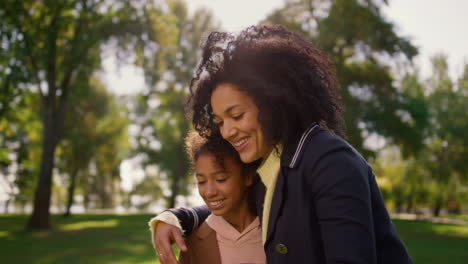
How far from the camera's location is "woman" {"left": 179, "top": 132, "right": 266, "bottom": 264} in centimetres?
283

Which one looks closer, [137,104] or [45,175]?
Result: [45,175]

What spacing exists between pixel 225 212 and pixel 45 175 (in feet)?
55.9

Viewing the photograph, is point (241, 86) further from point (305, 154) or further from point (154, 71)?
point (154, 71)

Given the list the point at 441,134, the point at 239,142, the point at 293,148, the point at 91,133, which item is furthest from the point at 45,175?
the point at 441,134

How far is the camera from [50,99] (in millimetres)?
17984

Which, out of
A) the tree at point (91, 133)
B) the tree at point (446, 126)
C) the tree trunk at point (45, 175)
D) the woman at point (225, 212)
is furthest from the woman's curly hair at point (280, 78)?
the tree at point (446, 126)

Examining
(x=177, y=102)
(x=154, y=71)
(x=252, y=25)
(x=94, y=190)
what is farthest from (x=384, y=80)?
(x=94, y=190)

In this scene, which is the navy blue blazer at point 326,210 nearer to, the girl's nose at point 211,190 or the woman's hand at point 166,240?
the woman's hand at point 166,240

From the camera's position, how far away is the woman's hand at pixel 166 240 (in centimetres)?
250

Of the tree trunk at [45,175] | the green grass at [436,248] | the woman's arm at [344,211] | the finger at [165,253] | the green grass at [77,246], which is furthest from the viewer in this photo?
the tree trunk at [45,175]

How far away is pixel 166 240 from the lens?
2.56 m

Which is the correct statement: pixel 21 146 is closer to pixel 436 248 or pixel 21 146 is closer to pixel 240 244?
pixel 436 248

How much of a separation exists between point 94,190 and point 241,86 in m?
49.6

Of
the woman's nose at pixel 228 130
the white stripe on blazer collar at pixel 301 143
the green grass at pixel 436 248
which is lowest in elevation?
the green grass at pixel 436 248
